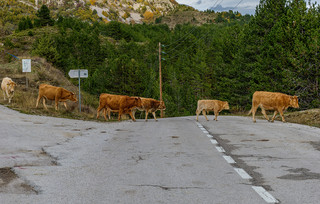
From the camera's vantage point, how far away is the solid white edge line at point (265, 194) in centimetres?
449

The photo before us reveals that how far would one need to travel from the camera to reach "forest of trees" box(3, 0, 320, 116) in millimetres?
30312

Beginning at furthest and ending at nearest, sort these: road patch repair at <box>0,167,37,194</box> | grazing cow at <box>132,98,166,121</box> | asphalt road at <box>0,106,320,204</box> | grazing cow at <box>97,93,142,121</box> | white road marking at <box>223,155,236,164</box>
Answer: grazing cow at <box>132,98,166,121</box> → grazing cow at <box>97,93,142,121</box> → white road marking at <box>223,155,236,164</box> → road patch repair at <box>0,167,37,194</box> → asphalt road at <box>0,106,320,204</box>

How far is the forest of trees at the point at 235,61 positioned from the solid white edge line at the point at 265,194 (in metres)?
25.8

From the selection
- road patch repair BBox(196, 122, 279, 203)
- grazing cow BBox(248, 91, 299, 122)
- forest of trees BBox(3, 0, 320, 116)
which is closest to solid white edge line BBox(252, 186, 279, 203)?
road patch repair BBox(196, 122, 279, 203)

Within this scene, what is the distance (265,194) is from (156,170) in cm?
224

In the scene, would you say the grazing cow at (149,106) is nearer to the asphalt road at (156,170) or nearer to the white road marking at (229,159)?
the asphalt road at (156,170)

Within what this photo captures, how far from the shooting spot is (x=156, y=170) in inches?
253

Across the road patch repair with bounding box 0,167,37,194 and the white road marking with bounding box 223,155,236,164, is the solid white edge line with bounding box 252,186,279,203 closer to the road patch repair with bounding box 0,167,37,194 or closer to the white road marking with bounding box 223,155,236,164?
the white road marking with bounding box 223,155,236,164

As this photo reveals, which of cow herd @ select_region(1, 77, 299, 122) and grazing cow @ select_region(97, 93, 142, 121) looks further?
grazing cow @ select_region(97, 93, 142, 121)

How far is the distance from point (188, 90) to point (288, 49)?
2297 inches

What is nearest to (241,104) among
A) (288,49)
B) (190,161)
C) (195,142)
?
(288,49)

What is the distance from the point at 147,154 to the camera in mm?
8242

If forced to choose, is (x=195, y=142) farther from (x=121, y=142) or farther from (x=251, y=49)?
(x=251, y=49)

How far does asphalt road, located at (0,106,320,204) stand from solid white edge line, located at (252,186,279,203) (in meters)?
0.01
